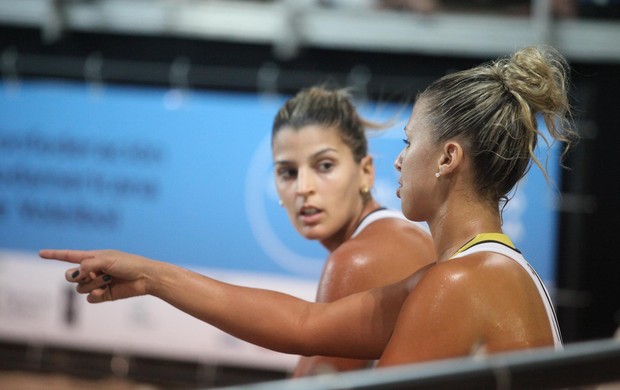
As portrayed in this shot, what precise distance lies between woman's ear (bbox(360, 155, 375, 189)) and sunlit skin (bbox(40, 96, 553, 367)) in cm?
83

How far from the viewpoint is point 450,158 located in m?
1.65

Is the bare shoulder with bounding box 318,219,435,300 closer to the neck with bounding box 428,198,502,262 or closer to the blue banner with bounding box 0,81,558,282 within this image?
the neck with bounding box 428,198,502,262

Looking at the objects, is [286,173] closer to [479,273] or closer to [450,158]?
[450,158]

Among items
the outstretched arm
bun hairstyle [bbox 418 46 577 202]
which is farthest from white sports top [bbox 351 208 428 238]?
bun hairstyle [bbox 418 46 577 202]

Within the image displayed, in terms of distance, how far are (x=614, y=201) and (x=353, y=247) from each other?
321cm

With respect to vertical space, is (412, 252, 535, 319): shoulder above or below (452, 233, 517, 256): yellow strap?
below

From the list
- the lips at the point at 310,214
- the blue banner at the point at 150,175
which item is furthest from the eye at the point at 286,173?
the blue banner at the point at 150,175

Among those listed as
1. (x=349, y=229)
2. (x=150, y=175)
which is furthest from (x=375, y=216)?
(x=150, y=175)

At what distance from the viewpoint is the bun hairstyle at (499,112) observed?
1.64 metres

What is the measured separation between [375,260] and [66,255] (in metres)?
0.78

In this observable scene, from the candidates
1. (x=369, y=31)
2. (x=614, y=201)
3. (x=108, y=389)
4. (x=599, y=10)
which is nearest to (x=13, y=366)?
(x=108, y=389)

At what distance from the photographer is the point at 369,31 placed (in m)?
5.54

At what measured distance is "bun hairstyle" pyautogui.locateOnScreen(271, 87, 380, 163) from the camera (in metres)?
2.57

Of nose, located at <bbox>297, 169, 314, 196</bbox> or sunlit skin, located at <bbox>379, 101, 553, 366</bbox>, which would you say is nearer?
Result: sunlit skin, located at <bbox>379, 101, 553, 366</bbox>
